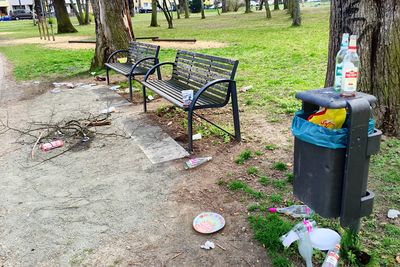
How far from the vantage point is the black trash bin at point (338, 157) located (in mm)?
2164

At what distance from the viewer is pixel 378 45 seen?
3.83 m

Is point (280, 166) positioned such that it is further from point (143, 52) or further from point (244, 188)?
point (143, 52)

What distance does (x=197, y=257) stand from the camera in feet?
8.39

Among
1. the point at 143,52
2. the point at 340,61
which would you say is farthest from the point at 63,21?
the point at 340,61

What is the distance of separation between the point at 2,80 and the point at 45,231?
809 centimetres

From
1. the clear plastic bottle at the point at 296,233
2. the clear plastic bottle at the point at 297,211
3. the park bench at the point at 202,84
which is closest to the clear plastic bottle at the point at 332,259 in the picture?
A: the clear plastic bottle at the point at 296,233

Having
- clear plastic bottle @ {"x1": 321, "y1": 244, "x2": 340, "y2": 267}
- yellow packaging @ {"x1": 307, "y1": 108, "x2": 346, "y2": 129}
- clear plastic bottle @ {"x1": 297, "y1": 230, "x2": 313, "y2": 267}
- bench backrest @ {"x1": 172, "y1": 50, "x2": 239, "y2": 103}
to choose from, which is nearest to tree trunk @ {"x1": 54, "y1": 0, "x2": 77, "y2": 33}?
bench backrest @ {"x1": 172, "y1": 50, "x2": 239, "y2": 103}

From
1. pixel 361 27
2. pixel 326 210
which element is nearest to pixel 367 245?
pixel 326 210

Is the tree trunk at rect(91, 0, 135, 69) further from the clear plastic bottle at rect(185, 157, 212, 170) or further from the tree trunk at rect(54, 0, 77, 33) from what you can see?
the tree trunk at rect(54, 0, 77, 33)

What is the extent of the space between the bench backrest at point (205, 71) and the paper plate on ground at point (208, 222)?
165cm

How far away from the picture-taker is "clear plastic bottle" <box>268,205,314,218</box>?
289 centimetres

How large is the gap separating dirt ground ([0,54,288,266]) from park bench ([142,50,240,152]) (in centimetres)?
49

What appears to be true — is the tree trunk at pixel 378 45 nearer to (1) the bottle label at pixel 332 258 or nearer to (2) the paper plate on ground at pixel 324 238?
(2) the paper plate on ground at pixel 324 238

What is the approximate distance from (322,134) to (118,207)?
1811 mm
